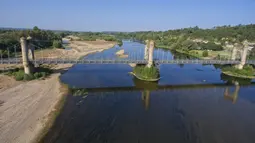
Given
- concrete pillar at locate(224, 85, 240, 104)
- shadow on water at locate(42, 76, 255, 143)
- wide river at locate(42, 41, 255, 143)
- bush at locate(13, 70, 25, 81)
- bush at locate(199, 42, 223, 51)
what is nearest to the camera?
shadow on water at locate(42, 76, 255, 143)

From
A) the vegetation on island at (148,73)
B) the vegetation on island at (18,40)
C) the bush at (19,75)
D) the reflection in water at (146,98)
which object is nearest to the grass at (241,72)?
the vegetation on island at (148,73)

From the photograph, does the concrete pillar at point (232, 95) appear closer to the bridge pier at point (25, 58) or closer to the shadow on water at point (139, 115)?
the shadow on water at point (139, 115)

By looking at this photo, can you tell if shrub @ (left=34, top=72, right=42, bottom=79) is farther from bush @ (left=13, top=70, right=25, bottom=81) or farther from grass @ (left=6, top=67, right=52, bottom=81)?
bush @ (left=13, top=70, right=25, bottom=81)

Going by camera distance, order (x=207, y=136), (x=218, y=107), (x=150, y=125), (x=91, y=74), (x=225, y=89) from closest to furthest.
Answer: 1. (x=207, y=136)
2. (x=150, y=125)
3. (x=218, y=107)
4. (x=225, y=89)
5. (x=91, y=74)

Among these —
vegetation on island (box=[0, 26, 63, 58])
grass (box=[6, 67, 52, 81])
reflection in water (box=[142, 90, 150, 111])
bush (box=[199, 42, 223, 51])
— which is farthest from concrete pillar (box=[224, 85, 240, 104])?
vegetation on island (box=[0, 26, 63, 58])

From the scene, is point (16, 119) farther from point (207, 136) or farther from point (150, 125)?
point (207, 136)

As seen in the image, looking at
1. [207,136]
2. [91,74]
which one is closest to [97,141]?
[207,136]
